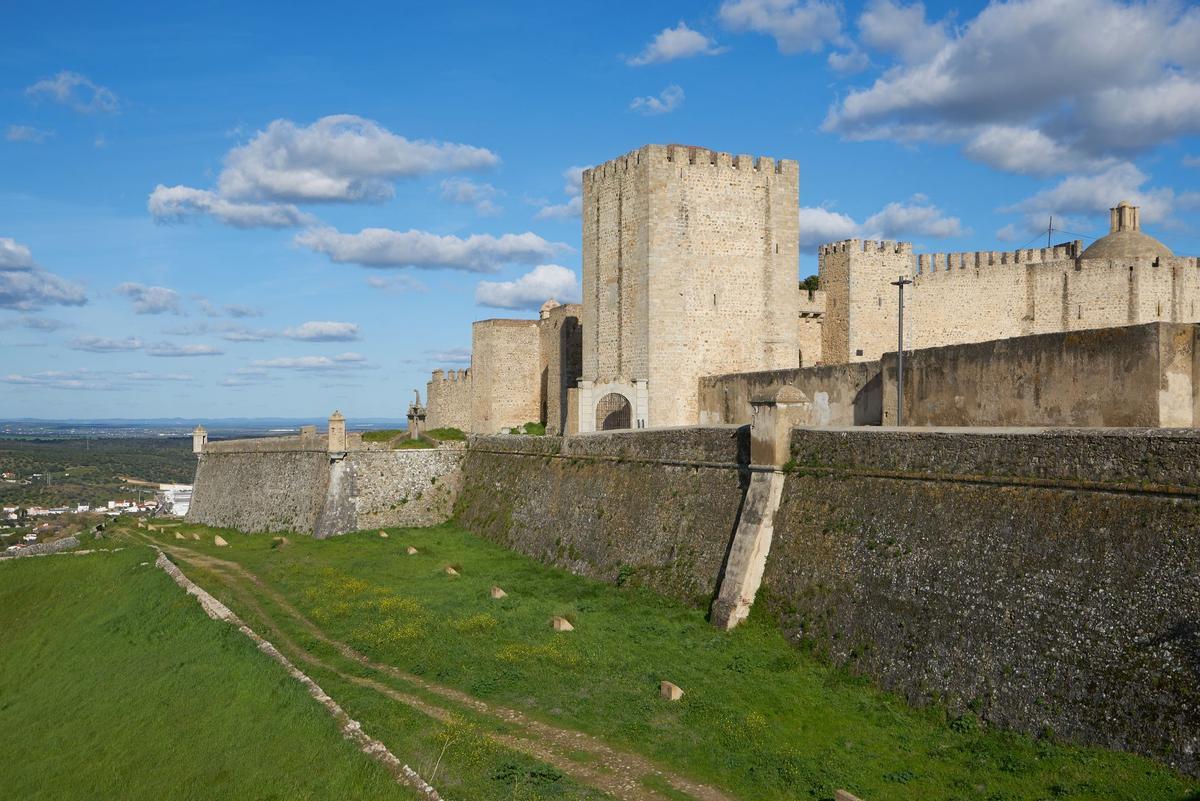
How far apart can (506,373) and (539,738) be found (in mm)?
29681

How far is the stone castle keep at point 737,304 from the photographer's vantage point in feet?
99.5

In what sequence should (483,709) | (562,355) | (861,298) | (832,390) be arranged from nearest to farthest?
(483,709) < (832,390) < (861,298) < (562,355)

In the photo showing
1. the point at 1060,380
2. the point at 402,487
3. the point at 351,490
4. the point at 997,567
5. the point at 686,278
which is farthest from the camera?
the point at 402,487

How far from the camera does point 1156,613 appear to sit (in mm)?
10898

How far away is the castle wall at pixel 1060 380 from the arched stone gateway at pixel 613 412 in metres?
11.7

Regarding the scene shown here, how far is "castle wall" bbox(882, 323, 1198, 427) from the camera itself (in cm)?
1436

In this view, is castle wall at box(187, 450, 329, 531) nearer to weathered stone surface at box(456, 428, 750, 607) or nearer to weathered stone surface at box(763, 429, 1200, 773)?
weathered stone surface at box(456, 428, 750, 607)

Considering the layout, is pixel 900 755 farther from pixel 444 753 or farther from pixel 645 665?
pixel 444 753

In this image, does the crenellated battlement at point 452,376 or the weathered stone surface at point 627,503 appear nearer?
the weathered stone surface at point 627,503

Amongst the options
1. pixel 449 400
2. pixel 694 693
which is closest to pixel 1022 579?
pixel 694 693

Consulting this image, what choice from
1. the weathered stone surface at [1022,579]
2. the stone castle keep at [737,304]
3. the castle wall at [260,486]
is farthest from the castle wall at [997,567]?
the castle wall at [260,486]

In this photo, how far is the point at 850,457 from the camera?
1631cm

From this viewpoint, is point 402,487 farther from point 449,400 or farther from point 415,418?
point 449,400

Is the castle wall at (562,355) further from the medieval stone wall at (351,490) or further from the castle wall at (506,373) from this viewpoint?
the medieval stone wall at (351,490)
